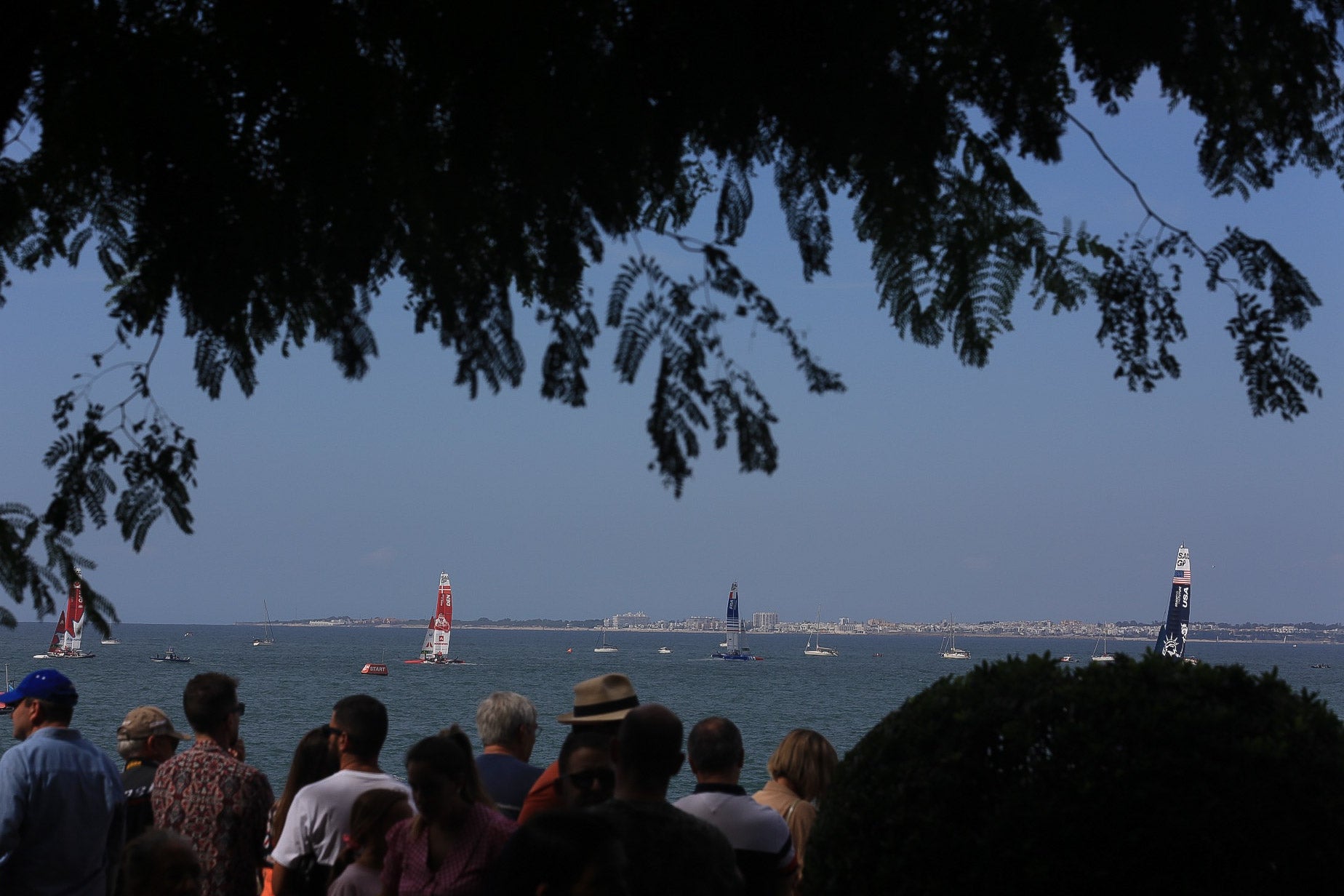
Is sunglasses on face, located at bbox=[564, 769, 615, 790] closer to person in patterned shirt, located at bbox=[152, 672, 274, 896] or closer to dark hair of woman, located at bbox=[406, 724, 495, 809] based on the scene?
dark hair of woman, located at bbox=[406, 724, 495, 809]

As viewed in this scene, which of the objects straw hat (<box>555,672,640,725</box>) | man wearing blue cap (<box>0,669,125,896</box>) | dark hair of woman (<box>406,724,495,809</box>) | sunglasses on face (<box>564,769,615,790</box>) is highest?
straw hat (<box>555,672,640,725</box>)

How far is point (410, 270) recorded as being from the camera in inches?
127

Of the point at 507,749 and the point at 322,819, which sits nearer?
the point at 322,819

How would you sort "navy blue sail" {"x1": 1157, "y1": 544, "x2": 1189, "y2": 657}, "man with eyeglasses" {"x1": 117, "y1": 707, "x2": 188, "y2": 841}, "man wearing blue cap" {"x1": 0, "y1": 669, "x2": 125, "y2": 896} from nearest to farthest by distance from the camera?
"man wearing blue cap" {"x1": 0, "y1": 669, "x2": 125, "y2": 896}
"man with eyeglasses" {"x1": 117, "y1": 707, "x2": 188, "y2": 841}
"navy blue sail" {"x1": 1157, "y1": 544, "x2": 1189, "y2": 657}

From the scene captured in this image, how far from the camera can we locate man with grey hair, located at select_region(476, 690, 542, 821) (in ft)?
16.9

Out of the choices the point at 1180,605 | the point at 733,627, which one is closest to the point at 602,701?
the point at 1180,605

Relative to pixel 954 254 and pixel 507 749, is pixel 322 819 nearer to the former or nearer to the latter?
pixel 507 749

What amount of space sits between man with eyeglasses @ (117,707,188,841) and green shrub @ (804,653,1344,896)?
3240 mm

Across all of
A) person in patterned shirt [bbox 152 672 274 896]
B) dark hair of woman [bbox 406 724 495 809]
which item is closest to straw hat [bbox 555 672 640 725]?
dark hair of woman [bbox 406 724 495 809]

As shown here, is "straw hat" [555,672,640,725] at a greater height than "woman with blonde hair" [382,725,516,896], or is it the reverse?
"straw hat" [555,672,640,725]

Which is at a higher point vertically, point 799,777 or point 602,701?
point 602,701

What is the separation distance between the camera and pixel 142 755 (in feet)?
19.6

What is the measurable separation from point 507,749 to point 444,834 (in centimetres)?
111

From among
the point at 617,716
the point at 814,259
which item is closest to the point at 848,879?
the point at 617,716
